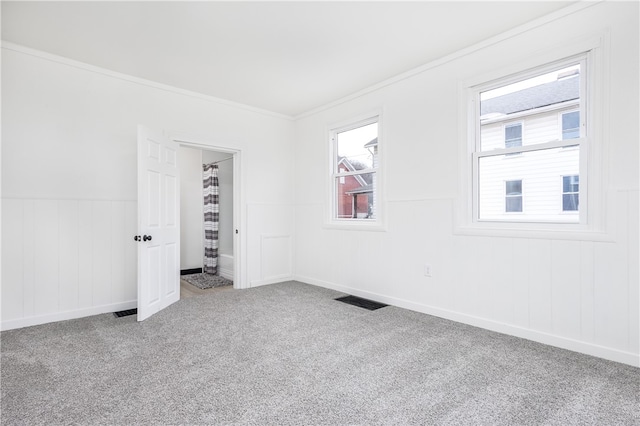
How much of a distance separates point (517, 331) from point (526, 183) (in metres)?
1.24

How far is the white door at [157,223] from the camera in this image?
3225 mm

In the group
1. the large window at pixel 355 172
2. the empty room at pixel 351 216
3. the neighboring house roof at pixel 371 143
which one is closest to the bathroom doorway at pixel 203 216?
the empty room at pixel 351 216

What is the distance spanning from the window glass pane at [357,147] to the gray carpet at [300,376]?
2.02 meters

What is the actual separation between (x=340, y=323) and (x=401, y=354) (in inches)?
31.4

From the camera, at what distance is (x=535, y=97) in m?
2.74

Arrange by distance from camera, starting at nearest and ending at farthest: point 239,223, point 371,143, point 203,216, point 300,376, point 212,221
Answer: point 300,376
point 371,143
point 239,223
point 212,221
point 203,216

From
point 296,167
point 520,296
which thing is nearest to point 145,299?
point 296,167

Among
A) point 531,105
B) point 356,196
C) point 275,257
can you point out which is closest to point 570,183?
point 531,105

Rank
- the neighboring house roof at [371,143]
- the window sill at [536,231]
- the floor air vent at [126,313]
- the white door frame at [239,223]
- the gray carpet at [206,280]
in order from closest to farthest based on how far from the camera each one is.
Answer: the window sill at [536,231] < the floor air vent at [126,313] < the neighboring house roof at [371,143] < the white door frame at [239,223] < the gray carpet at [206,280]

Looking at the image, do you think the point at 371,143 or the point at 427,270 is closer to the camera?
the point at 427,270

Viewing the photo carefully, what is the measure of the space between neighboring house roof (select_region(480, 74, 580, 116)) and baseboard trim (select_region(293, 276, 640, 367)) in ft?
6.06

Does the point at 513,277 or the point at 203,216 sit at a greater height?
the point at 203,216

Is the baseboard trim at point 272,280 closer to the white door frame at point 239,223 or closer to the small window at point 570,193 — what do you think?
the white door frame at point 239,223

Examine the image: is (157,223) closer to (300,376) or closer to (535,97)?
(300,376)
